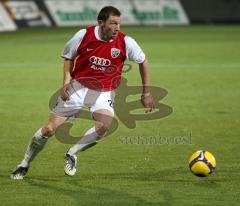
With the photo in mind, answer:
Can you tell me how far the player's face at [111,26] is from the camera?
855cm

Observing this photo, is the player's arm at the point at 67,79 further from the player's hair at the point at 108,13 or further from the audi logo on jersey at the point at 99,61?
the player's hair at the point at 108,13

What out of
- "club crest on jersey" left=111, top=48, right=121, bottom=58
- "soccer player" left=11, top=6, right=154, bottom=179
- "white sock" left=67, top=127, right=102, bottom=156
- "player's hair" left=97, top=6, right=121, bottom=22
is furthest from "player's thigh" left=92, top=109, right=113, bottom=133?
"player's hair" left=97, top=6, right=121, bottom=22

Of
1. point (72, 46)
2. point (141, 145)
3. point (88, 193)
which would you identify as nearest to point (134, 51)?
point (72, 46)

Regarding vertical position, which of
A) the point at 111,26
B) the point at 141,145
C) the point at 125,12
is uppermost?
the point at 111,26

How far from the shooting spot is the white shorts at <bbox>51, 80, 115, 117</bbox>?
8.85 metres

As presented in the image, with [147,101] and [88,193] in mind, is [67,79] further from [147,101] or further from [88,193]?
[88,193]

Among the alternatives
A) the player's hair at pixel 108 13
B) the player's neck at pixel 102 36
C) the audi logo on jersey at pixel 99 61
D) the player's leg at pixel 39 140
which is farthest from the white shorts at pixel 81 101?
the player's hair at pixel 108 13

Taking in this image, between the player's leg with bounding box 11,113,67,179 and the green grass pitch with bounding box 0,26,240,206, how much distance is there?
13cm

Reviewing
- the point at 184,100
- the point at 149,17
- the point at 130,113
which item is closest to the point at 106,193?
the point at 130,113

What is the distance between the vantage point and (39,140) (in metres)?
8.72

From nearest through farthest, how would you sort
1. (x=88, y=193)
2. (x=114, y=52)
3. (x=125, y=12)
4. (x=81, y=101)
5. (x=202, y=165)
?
(x=88, y=193) < (x=202, y=165) < (x=114, y=52) < (x=81, y=101) < (x=125, y=12)

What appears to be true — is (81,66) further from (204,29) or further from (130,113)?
(204,29)

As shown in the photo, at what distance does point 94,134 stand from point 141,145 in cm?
232

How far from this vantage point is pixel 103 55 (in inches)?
→ 347
